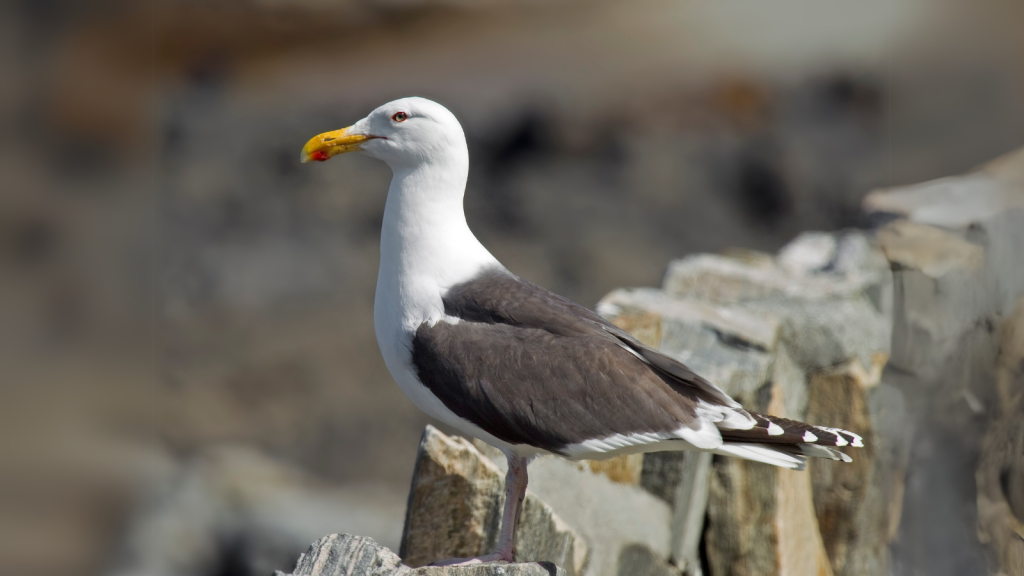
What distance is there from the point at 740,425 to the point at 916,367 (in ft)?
3.07

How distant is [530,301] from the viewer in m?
3.52

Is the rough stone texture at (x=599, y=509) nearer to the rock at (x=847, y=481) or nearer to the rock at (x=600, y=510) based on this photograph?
the rock at (x=600, y=510)

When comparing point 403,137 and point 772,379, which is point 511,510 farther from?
point 772,379

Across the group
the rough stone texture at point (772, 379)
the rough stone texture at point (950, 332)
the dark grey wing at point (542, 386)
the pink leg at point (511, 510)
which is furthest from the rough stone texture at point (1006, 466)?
the pink leg at point (511, 510)

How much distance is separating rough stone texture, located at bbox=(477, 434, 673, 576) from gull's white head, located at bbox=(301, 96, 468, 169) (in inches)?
51.8

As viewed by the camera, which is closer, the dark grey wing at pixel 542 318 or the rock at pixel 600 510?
the dark grey wing at pixel 542 318

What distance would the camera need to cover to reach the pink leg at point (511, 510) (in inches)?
130

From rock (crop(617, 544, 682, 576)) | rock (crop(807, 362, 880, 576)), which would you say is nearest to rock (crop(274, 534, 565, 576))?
rock (crop(617, 544, 682, 576))

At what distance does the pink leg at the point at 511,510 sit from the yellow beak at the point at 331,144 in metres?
1.34

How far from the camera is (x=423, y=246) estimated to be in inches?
142

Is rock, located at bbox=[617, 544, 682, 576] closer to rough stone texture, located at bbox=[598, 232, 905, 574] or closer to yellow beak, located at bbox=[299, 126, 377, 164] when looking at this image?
rough stone texture, located at bbox=[598, 232, 905, 574]

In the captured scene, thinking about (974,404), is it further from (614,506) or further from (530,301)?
(614,506)

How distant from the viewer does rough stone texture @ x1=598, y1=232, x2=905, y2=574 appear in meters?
4.37

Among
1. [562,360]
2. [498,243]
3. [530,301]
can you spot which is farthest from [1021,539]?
[498,243]
